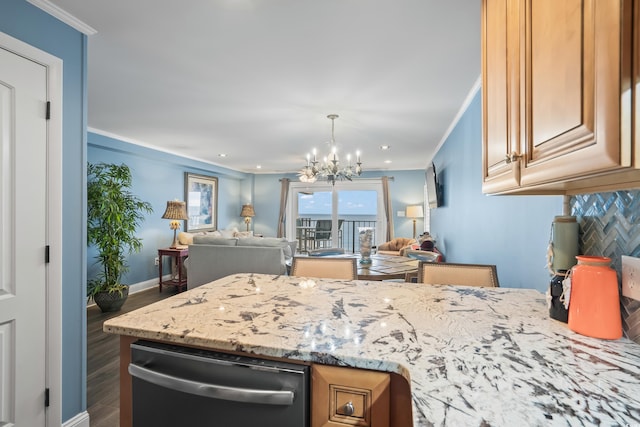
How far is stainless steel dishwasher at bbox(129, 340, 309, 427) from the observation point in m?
0.78

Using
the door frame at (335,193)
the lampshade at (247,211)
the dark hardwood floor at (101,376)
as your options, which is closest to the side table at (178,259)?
the dark hardwood floor at (101,376)

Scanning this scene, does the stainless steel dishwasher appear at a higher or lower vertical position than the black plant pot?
higher

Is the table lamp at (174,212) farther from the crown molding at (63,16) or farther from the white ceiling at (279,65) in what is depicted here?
the crown molding at (63,16)

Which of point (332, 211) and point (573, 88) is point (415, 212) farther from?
point (573, 88)

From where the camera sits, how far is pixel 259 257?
3.91m

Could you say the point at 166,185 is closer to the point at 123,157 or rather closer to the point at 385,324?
the point at 123,157

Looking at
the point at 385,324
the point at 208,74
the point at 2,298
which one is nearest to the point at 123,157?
the point at 208,74

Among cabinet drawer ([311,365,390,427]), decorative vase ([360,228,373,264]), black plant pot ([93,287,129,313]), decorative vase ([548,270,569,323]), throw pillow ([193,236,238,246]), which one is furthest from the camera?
throw pillow ([193,236,238,246])

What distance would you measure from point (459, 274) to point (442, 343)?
899 millimetres

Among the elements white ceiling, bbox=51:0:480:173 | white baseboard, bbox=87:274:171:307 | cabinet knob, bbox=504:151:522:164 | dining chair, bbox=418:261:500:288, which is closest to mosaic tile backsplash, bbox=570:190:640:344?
cabinet knob, bbox=504:151:522:164

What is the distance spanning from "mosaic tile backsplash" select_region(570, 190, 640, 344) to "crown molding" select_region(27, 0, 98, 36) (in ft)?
8.60

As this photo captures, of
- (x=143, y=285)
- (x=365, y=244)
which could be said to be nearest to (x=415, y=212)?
(x=365, y=244)

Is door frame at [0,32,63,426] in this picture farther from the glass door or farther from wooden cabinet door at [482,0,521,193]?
the glass door

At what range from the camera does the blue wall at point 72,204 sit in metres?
1.65
